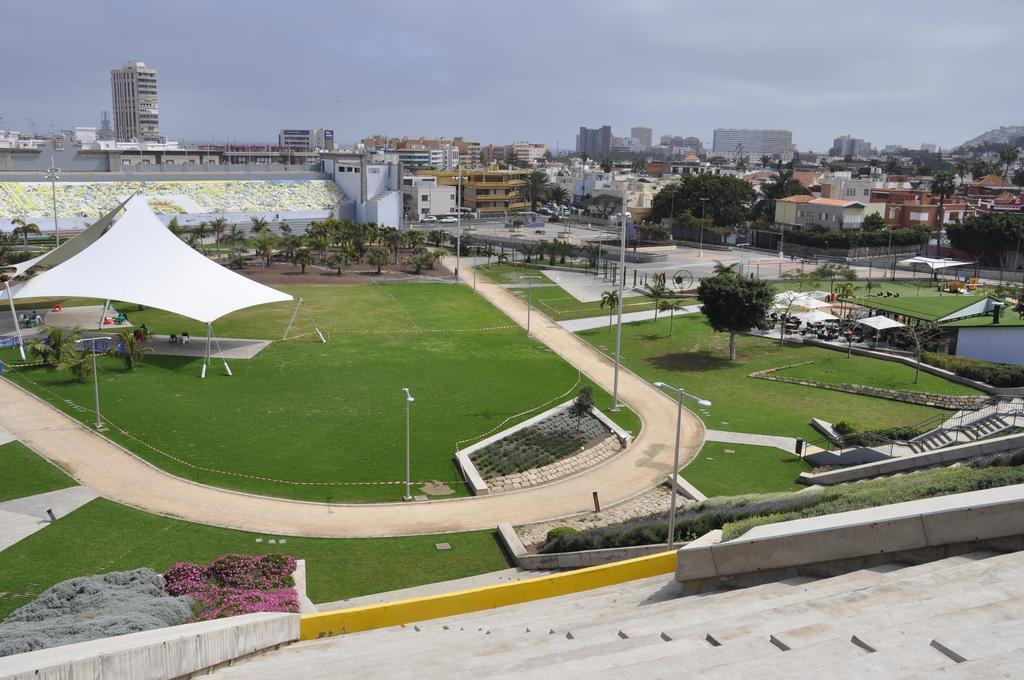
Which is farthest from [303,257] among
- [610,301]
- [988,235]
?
[988,235]

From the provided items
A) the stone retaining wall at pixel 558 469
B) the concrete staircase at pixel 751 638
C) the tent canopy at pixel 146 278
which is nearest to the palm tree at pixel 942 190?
the stone retaining wall at pixel 558 469

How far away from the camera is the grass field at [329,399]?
24625mm

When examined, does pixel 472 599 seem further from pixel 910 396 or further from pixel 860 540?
pixel 910 396

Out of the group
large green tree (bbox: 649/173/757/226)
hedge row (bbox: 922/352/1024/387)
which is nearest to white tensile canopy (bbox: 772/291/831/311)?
hedge row (bbox: 922/352/1024/387)

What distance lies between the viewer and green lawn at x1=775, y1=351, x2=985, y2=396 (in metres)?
34.0

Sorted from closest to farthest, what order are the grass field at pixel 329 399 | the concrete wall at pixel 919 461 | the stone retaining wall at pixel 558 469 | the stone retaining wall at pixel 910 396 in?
the concrete wall at pixel 919 461
the stone retaining wall at pixel 558 469
the grass field at pixel 329 399
the stone retaining wall at pixel 910 396

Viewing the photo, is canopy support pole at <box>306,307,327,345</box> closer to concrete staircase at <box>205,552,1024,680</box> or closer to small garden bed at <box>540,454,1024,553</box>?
small garden bed at <box>540,454,1024,553</box>

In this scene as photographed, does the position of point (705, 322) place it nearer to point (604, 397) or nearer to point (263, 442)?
point (604, 397)

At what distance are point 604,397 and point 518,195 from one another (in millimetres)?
95788

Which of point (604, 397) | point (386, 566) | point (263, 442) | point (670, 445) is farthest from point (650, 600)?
point (604, 397)

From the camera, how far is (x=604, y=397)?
33219 millimetres

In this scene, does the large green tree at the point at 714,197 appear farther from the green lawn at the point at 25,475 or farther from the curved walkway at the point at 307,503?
the green lawn at the point at 25,475

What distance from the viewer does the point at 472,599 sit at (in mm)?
15445

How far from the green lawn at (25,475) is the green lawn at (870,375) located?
2944cm
